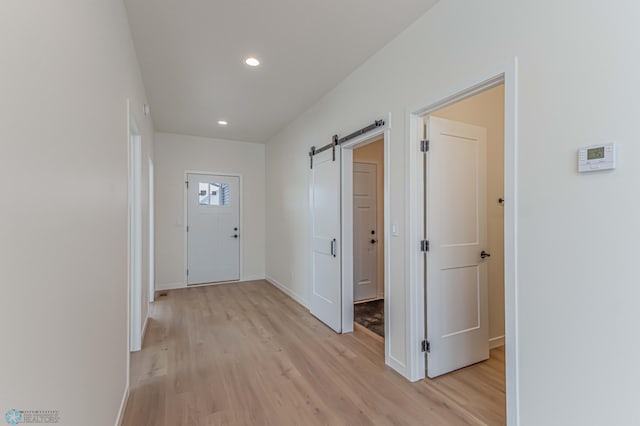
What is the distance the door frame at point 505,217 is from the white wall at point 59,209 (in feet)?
6.62

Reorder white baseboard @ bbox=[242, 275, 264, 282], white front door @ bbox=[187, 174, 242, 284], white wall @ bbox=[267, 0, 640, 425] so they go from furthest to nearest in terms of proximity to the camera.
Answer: white baseboard @ bbox=[242, 275, 264, 282], white front door @ bbox=[187, 174, 242, 284], white wall @ bbox=[267, 0, 640, 425]

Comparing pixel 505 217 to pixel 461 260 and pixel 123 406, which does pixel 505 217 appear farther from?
pixel 123 406

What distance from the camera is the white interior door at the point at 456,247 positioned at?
7.92ft

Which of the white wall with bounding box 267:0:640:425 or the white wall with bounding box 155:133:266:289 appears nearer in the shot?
the white wall with bounding box 267:0:640:425

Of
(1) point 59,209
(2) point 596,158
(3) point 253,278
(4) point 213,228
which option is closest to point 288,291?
(3) point 253,278

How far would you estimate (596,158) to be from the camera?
132 cm

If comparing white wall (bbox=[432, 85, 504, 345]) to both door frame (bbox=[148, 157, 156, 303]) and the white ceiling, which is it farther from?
door frame (bbox=[148, 157, 156, 303])

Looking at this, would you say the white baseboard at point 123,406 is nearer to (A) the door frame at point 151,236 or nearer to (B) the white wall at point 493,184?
(A) the door frame at point 151,236

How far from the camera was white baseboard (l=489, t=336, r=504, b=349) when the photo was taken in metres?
2.94

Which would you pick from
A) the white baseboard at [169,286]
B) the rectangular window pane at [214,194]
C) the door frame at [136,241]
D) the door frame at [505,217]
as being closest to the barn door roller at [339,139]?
the door frame at [505,217]

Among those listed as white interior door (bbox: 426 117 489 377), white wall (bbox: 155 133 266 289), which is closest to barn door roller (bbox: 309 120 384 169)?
white interior door (bbox: 426 117 489 377)

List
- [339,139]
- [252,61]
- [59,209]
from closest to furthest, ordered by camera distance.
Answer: [59,209] → [252,61] → [339,139]

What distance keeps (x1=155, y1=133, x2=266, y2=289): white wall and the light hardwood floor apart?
2001 mm

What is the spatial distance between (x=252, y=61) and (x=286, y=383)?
114 inches
